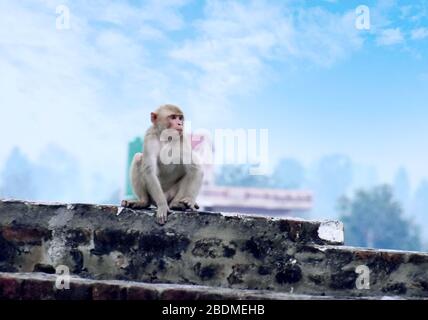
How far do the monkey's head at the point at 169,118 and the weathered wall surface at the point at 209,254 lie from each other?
1.26 m

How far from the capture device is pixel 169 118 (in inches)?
203

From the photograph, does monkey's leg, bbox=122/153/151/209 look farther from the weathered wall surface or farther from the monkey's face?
the weathered wall surface

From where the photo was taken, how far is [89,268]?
13.0ft

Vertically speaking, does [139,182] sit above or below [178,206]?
above

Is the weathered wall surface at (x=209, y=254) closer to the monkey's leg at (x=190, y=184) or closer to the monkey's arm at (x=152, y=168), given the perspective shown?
the monkey's arm at (x=152, y=168)

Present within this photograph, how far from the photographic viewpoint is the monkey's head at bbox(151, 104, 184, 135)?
5141mm

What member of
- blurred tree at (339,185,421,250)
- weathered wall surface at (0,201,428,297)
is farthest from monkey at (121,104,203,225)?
blurred tree at (339,185,421,250)

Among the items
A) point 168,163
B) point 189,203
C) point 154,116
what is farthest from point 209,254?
point 154,116

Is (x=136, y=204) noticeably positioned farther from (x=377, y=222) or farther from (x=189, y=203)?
(x=377, y=222)

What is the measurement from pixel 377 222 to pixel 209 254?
5494cm

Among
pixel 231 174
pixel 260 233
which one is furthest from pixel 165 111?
pixel 231 174

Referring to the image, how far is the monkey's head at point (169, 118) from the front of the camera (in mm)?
5141

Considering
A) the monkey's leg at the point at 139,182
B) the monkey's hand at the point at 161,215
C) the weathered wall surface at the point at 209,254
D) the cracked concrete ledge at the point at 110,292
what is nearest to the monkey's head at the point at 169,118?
the monkey's leg at the point at 139,182
